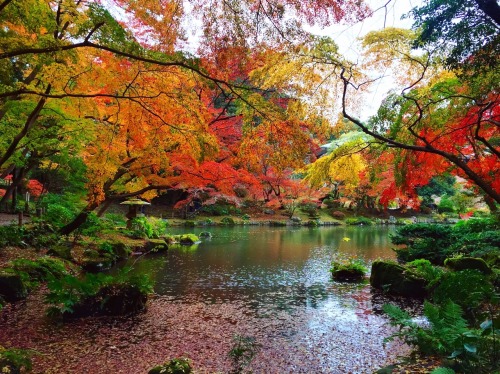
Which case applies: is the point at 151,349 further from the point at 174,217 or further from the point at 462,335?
the point at 174,217

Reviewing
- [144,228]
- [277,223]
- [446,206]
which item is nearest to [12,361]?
[144,228]

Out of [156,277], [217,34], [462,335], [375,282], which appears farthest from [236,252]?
[462,335]

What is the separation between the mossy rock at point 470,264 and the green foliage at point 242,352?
18.2 feet

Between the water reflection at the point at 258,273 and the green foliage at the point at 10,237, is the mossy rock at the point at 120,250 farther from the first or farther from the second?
the green foliage at the point at 10,237

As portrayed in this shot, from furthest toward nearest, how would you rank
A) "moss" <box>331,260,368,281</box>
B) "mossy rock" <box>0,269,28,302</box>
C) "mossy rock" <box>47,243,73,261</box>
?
"moss" <box>331,260,368,281</box> < "mossy rock" <box>47,243,73,261</box> < "mossy rock" <box>0,269,28,302</box>

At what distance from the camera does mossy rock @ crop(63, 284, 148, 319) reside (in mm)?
5590

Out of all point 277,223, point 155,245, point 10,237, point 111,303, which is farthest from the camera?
point 277,223

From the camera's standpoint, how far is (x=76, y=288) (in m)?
5.52

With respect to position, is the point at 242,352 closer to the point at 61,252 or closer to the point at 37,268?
the point at 37,268

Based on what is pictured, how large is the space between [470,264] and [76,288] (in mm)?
8087

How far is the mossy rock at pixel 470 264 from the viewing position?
7.43 meters

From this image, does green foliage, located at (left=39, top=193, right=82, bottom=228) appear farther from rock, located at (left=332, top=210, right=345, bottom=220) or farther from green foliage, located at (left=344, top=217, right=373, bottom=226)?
rock, located at (left=332, top=210, right=345, bottom=220)

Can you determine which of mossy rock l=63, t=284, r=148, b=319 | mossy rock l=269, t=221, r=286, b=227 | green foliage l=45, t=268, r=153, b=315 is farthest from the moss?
mossy rock l=269, t=221, r=286, b=227

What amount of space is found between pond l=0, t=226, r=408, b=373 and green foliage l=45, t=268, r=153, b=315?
0.30 meters
